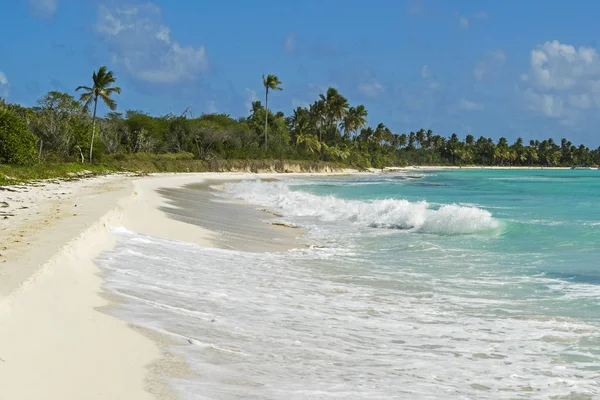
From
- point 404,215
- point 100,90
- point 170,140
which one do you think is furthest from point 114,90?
point 404,215

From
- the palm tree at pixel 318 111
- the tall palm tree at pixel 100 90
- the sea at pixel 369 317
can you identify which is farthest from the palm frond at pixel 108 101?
the palm tree at pixel 318 111

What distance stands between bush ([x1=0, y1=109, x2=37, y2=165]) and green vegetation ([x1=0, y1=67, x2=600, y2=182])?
5cm

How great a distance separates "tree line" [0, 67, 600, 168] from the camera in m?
42.5

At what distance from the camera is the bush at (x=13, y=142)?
28.3 m

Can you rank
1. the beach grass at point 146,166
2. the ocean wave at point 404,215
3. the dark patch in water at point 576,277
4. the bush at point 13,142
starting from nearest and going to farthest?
the dark patch in water at point 576,277 < the ocean wave at point 404,215 < the beach grass at point 146,166 < the bush at point 13,142

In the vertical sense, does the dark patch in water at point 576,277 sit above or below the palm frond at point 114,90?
below

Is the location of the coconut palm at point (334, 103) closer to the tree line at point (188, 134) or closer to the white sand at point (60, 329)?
the tree line at point (188, 134)

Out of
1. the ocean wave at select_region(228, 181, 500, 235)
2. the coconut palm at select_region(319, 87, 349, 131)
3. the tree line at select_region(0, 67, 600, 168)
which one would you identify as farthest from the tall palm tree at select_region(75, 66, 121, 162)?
the coconut palm at select_region(319, 87, 349, 131)

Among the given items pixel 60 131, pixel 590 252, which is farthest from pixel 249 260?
pixel 60 131

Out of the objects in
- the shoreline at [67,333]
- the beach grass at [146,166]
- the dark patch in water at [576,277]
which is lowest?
the dark patch in water at [576,277]

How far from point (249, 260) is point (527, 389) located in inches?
253

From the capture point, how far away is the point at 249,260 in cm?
1027

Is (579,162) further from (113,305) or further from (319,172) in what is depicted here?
(113,305)

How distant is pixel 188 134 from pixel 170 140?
2.29 m
